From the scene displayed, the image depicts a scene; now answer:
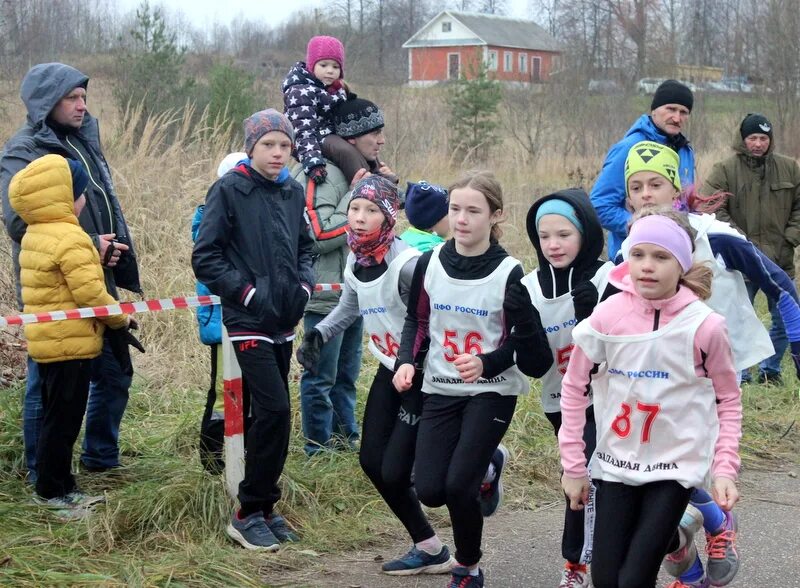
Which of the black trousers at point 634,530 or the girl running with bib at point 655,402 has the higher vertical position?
the girl running with bib at point 655,402

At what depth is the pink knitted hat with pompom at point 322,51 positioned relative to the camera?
670 centimetres

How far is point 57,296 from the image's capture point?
17.3 ft

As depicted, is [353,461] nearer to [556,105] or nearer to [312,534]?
[312,534]

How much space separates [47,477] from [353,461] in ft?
5.62

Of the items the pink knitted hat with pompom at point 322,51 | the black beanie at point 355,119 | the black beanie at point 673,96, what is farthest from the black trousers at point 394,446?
the black beanie at point 673,96

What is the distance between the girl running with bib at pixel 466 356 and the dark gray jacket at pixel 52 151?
6.52ft

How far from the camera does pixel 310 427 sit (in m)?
6.42

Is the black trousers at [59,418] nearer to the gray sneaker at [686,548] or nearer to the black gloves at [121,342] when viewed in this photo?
the black gloves at [121,342]

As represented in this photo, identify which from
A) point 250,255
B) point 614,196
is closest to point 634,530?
point 250,255

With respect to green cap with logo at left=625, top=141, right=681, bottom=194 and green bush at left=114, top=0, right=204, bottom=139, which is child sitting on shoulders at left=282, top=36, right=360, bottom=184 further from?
A: green bush at left=114, top=0, right=204, bottom=139

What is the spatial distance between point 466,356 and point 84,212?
2421 millimetres

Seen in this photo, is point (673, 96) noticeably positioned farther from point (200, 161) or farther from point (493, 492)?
point (200, 161)

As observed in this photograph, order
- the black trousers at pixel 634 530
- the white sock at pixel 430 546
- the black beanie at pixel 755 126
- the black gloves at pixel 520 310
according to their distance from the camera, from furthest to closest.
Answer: the black beanie at pixel 755 126, the white sock at pixel 430 546, the black gloves at pixel 520 310, the black trousers at pixel 634 530

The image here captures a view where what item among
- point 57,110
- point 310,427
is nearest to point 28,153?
point 57,110
